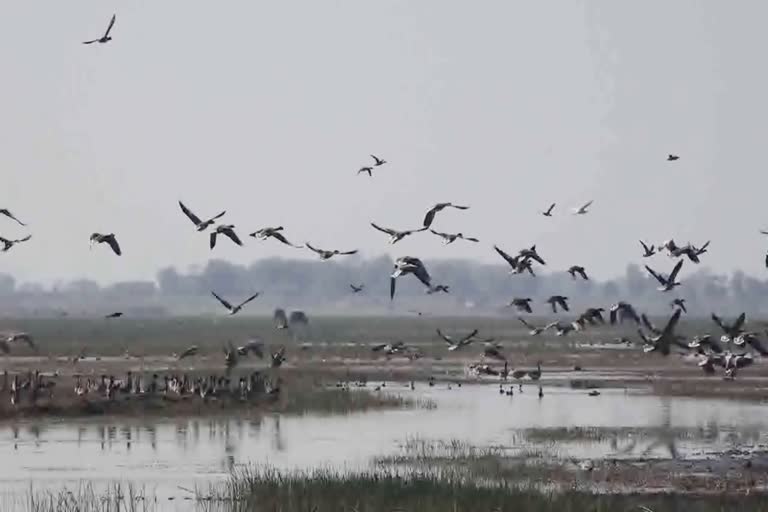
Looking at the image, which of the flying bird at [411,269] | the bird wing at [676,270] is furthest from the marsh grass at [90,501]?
the bird wing at [676,270]

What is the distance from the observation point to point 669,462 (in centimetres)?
4247

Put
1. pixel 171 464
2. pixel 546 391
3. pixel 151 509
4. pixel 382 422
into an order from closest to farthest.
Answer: pixel 151 509, pixel 171 464, pixel 382 422, pixel 546 391

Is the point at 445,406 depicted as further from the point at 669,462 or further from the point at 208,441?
the point at 669,462

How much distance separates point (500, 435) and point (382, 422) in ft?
17.8

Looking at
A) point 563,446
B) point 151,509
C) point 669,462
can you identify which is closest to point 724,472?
point 669,462

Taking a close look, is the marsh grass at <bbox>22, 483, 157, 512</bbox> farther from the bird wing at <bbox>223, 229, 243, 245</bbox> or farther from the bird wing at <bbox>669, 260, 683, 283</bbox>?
the bird wing at <bbox>669, 260, 683, 283</bbox>

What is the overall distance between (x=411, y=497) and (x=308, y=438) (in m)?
18.6

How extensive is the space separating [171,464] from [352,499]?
1262cm

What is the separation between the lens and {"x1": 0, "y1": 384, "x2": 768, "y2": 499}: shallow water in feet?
136

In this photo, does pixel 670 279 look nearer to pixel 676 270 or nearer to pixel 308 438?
pixel 676 270

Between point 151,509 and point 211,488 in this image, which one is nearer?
point 151,509

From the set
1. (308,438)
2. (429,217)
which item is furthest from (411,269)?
(308,438)

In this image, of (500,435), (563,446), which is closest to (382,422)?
(500,435)

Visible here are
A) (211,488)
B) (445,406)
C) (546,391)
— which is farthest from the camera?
(546,391)
